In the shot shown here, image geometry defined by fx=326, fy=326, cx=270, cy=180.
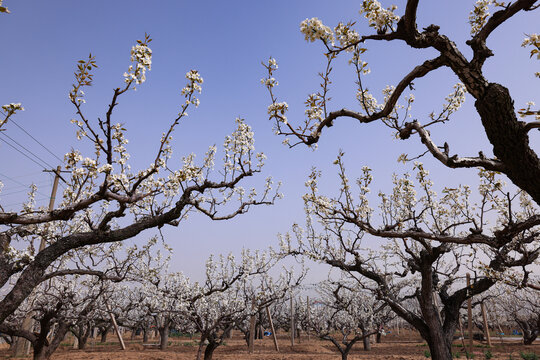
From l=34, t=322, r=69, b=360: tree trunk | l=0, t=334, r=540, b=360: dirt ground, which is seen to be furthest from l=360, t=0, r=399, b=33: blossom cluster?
l=0, t=334, r=540, b=360: dirt ground

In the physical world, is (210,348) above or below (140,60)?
below

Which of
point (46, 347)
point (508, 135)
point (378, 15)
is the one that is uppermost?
point (378, 15)

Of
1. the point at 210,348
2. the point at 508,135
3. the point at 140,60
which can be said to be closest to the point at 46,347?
the point at 210,348

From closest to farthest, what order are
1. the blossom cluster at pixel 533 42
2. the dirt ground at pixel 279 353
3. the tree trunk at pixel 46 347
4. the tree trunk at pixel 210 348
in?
the blossom cluster at pixel 533 42 < the tree trunk at pixel 46 347 < the tree trunk at pixel 210 348 < the dirt ground at pixel 279 353

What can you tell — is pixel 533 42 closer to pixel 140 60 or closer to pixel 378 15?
pixel 378 15

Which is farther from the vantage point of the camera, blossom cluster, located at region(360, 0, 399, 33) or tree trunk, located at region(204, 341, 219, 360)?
tree trunk, located at region(204, 341, 219, 360)

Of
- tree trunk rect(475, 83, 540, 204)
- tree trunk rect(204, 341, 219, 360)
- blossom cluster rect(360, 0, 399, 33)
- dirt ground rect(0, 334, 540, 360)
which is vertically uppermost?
blossom cluster rect(360, 0, 399, 33)

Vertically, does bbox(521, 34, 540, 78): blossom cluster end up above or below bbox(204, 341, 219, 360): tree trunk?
above

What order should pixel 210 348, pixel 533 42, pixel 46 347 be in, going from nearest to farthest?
pixel 533 42, pixel 46 347, pixel 210 348

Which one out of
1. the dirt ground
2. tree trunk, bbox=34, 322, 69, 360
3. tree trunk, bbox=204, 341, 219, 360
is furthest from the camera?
the dirt ground

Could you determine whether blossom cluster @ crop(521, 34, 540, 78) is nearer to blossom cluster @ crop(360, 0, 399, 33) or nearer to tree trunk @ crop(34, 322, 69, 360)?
blossom cluster @ crop(360, 0, 399, 33)

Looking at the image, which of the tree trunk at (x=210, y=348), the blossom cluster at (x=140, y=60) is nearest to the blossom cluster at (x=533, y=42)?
the blossom cluster at (x=140, y=60)

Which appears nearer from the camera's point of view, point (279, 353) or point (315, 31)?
point (315, 31)

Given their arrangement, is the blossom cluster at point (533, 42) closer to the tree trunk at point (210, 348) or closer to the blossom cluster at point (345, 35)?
the blossom cluster at point (345, 35)
